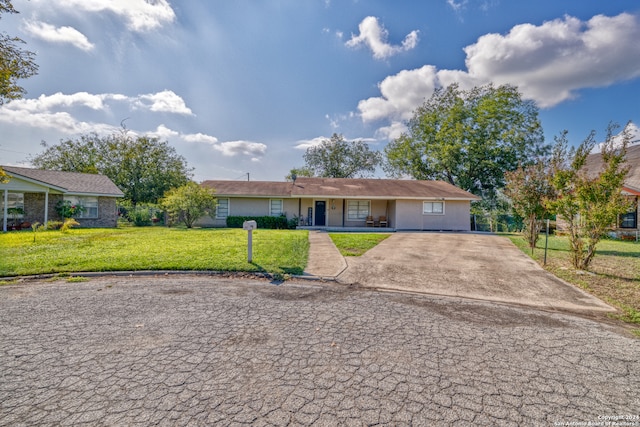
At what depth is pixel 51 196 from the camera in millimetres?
18906

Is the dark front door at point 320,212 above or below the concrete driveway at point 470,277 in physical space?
above

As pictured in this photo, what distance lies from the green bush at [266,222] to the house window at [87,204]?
9739 millimetres

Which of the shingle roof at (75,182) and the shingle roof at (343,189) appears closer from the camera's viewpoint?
the shingle roof at (75,182)

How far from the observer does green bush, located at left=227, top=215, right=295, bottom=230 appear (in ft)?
66.3

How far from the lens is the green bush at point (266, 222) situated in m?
20.2

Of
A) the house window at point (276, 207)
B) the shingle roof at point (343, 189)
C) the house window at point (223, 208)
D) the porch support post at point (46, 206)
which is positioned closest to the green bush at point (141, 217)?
the porch support post at point (46, 206)

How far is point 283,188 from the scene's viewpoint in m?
23.2

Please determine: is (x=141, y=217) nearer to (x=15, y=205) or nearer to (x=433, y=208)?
(x=15, y=205)

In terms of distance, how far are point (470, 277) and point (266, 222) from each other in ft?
49.7

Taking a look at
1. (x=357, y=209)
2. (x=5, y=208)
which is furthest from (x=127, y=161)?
(x=357, y=209)

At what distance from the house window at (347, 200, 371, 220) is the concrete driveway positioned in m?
10.7

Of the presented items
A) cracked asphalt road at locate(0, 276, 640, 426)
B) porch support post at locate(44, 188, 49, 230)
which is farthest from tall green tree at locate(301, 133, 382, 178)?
cracked asphalt road at locate(0, 276, 640, 426)

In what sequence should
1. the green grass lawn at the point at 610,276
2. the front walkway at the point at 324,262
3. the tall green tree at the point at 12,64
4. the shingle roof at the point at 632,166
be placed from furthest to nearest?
the shingle roof at the point at 632,166 < the tall green tree at the point at 12,64 < the front walkway at the point at 324,262 < the green grass lawn at the point at 610,276

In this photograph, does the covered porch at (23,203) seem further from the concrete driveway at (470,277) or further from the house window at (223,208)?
the concrete driveway at (470,277)
